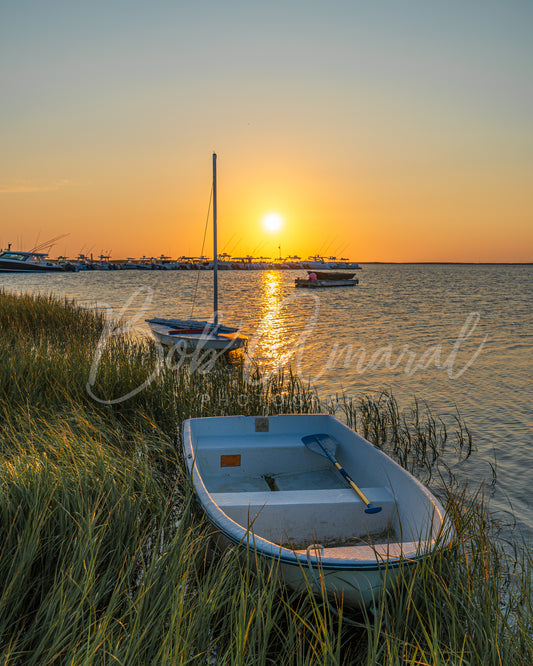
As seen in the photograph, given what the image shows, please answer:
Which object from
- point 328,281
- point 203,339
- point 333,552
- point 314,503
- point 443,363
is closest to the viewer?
point 333,552

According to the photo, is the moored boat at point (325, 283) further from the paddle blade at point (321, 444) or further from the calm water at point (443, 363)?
the paddle blade at point (321, 444)

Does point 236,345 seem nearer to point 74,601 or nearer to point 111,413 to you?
point 111,413

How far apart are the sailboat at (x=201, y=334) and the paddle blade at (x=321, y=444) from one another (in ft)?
26.0

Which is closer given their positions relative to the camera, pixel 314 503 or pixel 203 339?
pixel 314 503

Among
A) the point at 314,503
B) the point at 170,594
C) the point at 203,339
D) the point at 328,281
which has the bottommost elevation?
the point at 328,281

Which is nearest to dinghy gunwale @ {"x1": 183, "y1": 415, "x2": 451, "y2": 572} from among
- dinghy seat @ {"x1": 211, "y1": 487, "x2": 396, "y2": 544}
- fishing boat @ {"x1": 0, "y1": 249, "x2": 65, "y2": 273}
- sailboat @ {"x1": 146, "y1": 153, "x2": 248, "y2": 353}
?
dinghy seat @ {"x1": 211, "y1": 487, "x2": 396, "y2": 544}

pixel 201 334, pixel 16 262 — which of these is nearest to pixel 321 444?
pixel 201 334

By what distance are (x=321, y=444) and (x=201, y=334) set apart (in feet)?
30.2

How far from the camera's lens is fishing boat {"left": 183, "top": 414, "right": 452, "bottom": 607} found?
2.52 meters

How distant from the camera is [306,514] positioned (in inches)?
139

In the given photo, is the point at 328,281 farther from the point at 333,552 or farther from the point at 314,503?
the point at 333,552

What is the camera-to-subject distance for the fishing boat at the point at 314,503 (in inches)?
99.3

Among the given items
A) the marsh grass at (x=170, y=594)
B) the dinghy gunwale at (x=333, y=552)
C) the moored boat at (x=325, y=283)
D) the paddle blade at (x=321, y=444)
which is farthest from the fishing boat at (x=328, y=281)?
the dinghy gunwale at (x=333, y=552)

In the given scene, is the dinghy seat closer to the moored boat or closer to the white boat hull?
the white boat hull
